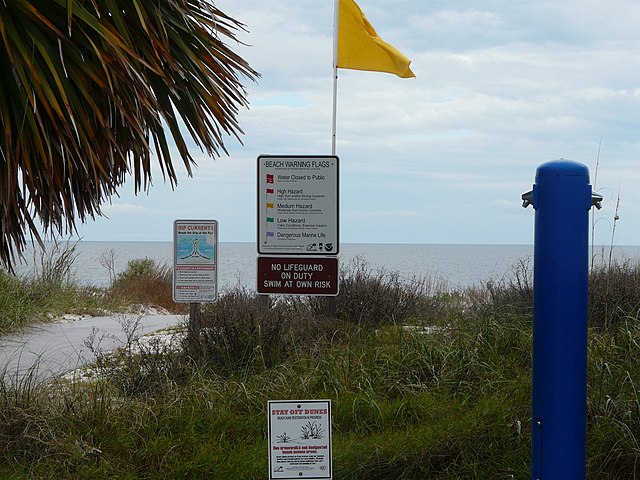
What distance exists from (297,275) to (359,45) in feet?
12.9

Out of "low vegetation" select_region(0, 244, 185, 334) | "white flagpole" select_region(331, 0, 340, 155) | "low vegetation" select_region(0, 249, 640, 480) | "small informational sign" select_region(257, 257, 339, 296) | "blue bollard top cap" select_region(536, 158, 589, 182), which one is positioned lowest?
"low vegetation" select_region(0, 249, 640, 480)

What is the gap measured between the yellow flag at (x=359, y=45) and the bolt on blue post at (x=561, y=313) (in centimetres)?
617

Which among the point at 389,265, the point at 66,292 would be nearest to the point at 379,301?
the point at 66,292

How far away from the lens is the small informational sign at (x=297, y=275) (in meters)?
7.41

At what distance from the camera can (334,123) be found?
9758 millimetres

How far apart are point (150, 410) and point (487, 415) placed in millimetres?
2288

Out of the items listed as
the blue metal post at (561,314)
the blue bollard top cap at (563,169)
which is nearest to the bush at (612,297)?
the blue metal post at (561,314)

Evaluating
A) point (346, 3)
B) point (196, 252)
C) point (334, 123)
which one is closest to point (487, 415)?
point (196, 252)

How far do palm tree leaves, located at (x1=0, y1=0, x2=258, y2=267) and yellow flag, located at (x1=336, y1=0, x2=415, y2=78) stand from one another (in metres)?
4.71

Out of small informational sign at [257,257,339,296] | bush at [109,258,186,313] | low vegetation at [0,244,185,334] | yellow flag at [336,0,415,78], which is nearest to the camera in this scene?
small informational sign at [257,257,339,296]

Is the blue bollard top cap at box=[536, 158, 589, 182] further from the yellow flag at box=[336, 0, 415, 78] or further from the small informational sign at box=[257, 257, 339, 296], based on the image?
the yellow flag at box=[336, 0, 415, 78]

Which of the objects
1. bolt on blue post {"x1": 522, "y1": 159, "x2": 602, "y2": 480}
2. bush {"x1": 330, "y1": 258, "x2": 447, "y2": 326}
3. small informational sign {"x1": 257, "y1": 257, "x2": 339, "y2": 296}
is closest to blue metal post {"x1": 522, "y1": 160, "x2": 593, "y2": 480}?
bolt on blue post {"x1": 522, "y1": 159, "x2": 602, "y2": 480}

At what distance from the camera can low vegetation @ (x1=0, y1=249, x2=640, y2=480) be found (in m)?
5.47

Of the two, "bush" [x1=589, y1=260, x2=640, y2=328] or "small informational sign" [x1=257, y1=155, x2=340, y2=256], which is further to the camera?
"bush" [x1=589, y1=260, x2=640, y2=328]
